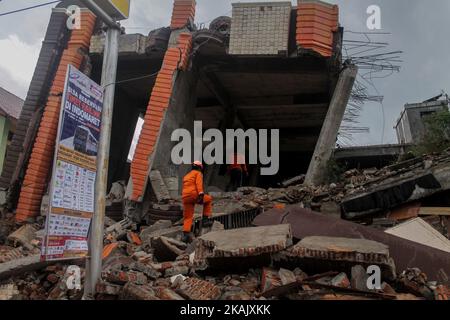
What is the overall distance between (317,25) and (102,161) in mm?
6503

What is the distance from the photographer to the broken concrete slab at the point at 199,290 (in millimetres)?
3484

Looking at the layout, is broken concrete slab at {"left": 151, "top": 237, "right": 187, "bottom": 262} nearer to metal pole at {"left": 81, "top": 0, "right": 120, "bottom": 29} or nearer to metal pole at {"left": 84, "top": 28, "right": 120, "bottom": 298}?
metal pole at {"left": 84, "top": 28, "right": 120, "bottom": 298}

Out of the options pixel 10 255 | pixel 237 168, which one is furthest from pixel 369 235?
pixel 237 168

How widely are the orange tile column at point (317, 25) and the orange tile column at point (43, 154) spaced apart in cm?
567

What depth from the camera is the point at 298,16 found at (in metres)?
8.78

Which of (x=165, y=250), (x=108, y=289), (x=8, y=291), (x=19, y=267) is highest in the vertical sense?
(x=165, y=250)

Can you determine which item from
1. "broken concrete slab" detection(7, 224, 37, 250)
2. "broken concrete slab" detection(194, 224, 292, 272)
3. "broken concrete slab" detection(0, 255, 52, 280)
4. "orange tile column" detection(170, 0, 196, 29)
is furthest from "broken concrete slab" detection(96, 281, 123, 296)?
"orange tile column" detection(170, 0, 196, 29)

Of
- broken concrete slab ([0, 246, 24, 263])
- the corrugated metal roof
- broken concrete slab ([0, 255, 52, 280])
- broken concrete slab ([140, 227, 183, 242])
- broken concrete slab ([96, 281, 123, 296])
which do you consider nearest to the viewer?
broken concrete slab ([96, 281, 123, 296])

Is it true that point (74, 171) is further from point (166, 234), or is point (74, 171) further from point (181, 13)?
point (181, 13)

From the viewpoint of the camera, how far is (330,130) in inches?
365

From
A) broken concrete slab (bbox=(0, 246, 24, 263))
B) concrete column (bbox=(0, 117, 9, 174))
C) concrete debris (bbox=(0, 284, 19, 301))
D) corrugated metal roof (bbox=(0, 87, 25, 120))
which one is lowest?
concrete debris (bbox=(0, 284, 19, 301))

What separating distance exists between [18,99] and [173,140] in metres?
16.8

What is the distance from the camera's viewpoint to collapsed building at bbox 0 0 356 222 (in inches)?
344

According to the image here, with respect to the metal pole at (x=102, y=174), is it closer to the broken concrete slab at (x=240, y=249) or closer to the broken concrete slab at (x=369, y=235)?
→ the broken concrete slab at (x=240, y=249)
